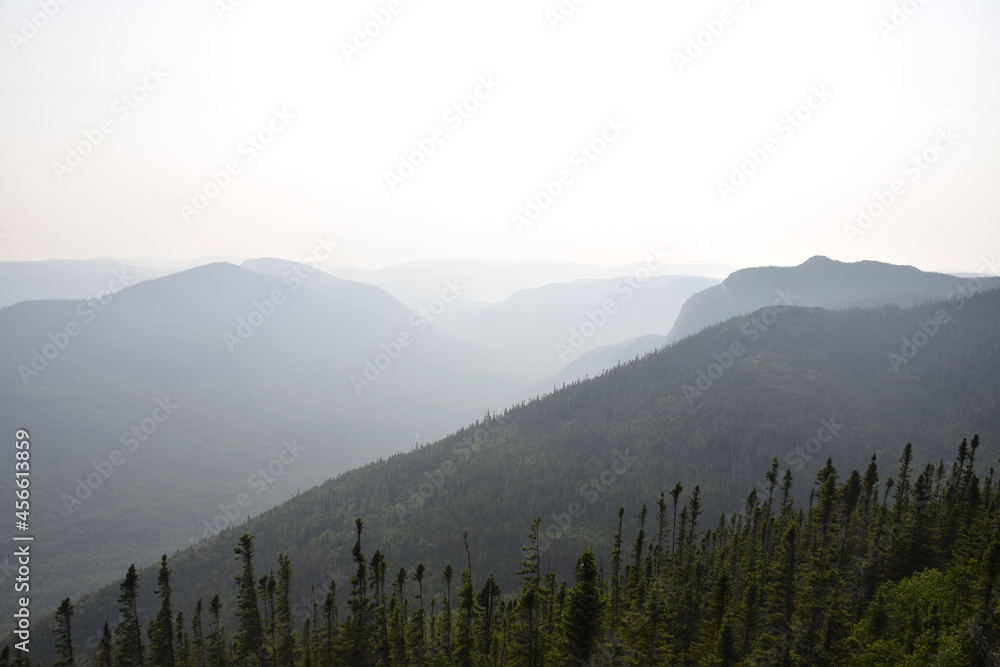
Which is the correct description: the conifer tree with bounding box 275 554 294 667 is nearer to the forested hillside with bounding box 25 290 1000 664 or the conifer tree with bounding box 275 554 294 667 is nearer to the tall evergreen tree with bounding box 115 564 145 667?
the tall evergreen tree with bounding box 115 564 145 667

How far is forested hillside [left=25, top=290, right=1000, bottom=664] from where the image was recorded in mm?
108250

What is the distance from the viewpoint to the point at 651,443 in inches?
5359

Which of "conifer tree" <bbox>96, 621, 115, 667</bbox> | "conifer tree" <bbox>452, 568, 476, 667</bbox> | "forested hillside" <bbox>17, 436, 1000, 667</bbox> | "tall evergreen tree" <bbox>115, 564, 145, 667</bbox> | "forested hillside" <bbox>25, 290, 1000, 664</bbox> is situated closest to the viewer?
"forested hillside" <bbox>17, 436, 1000, 667</bbox>

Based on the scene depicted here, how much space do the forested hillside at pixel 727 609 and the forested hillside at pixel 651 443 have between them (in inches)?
1780

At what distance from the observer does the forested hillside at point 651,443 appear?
108250 millimetres

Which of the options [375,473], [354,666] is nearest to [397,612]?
[354,666]

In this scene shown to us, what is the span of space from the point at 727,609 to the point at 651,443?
9798cm

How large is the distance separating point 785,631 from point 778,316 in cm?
18501

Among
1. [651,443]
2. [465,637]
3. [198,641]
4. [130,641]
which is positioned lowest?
[198,641]

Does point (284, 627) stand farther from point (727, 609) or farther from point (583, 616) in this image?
point (727, 609)

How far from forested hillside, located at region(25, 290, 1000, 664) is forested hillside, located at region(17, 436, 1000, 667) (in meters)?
45.2

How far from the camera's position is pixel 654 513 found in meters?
113

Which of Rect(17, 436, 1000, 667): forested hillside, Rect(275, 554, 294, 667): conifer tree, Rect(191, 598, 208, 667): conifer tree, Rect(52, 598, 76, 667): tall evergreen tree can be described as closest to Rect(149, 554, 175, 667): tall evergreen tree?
Rect(17, 436, 1000, 667): forested hillside

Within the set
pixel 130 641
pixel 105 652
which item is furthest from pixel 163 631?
pixel 105 652
